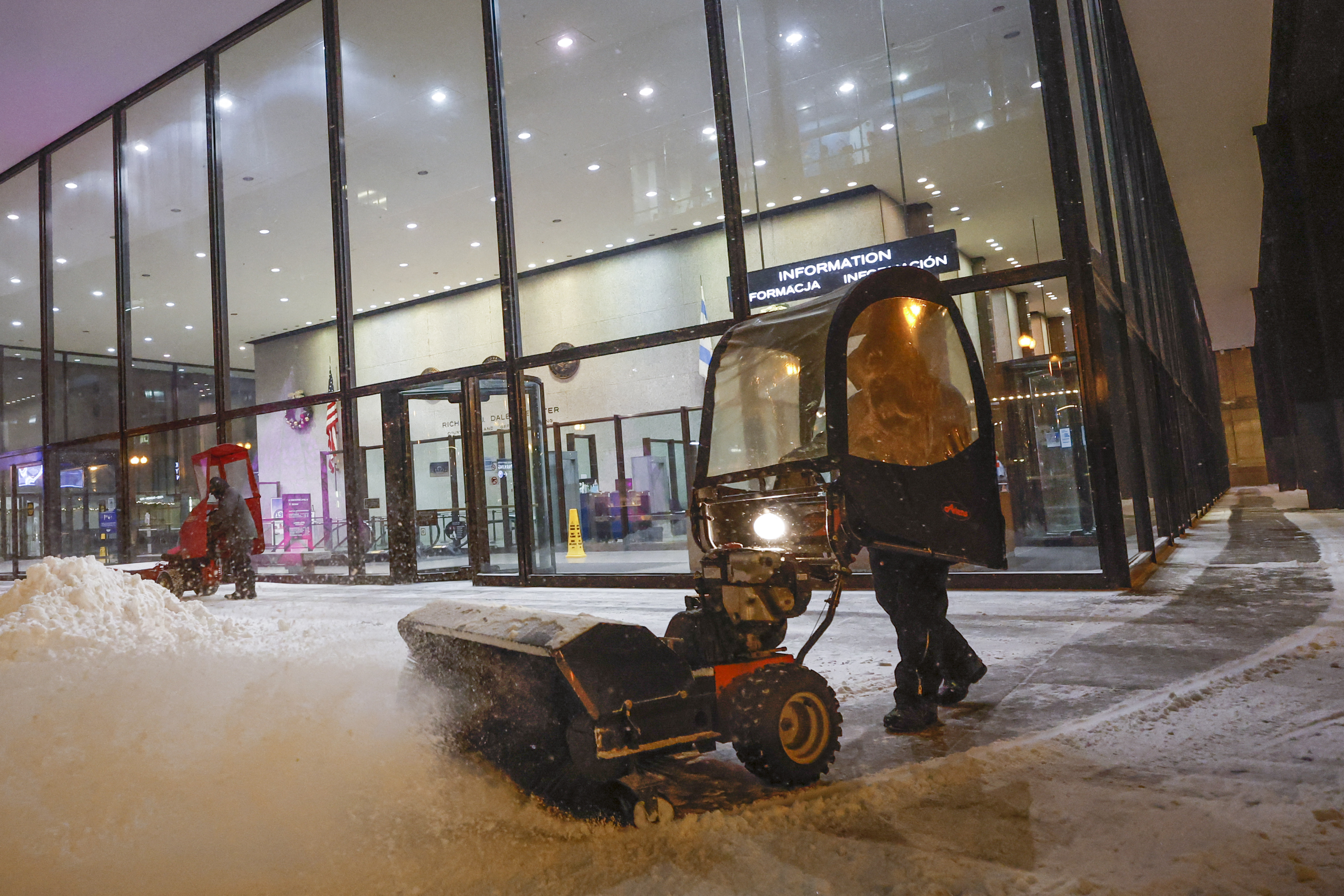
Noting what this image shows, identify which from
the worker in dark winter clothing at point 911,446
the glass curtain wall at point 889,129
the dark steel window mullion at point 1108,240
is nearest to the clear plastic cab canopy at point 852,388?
the worker in dark winter clothing at point 911,446

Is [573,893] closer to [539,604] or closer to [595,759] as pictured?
[595,759]

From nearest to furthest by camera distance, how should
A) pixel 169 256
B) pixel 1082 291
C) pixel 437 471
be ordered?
pixel 1082 291 → pixel 437 471 → pixel 169 256

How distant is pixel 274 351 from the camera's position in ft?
39.9

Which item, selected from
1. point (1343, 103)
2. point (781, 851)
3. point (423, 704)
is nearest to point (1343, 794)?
point (781, 851)

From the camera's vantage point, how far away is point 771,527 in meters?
2.58

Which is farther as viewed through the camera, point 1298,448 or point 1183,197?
point 1183,197

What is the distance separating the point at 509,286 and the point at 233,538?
4388mm

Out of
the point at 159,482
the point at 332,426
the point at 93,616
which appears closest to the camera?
the point at 93,616

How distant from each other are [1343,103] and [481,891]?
12.6 meters

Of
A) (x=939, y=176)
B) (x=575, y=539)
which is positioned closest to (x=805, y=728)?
(x=939, y=176)

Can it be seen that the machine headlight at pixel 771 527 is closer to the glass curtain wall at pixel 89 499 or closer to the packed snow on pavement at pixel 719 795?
the packed snow on pavement at pixel 719 795

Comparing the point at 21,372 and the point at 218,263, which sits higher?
the point at 218,263

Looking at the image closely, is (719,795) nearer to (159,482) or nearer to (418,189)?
(418,189)

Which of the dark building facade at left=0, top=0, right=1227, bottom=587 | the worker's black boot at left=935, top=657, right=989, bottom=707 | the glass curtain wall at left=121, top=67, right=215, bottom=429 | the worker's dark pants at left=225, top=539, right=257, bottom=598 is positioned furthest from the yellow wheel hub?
the glass curtain wall at left=121, top=67, right=215, bottom=429
